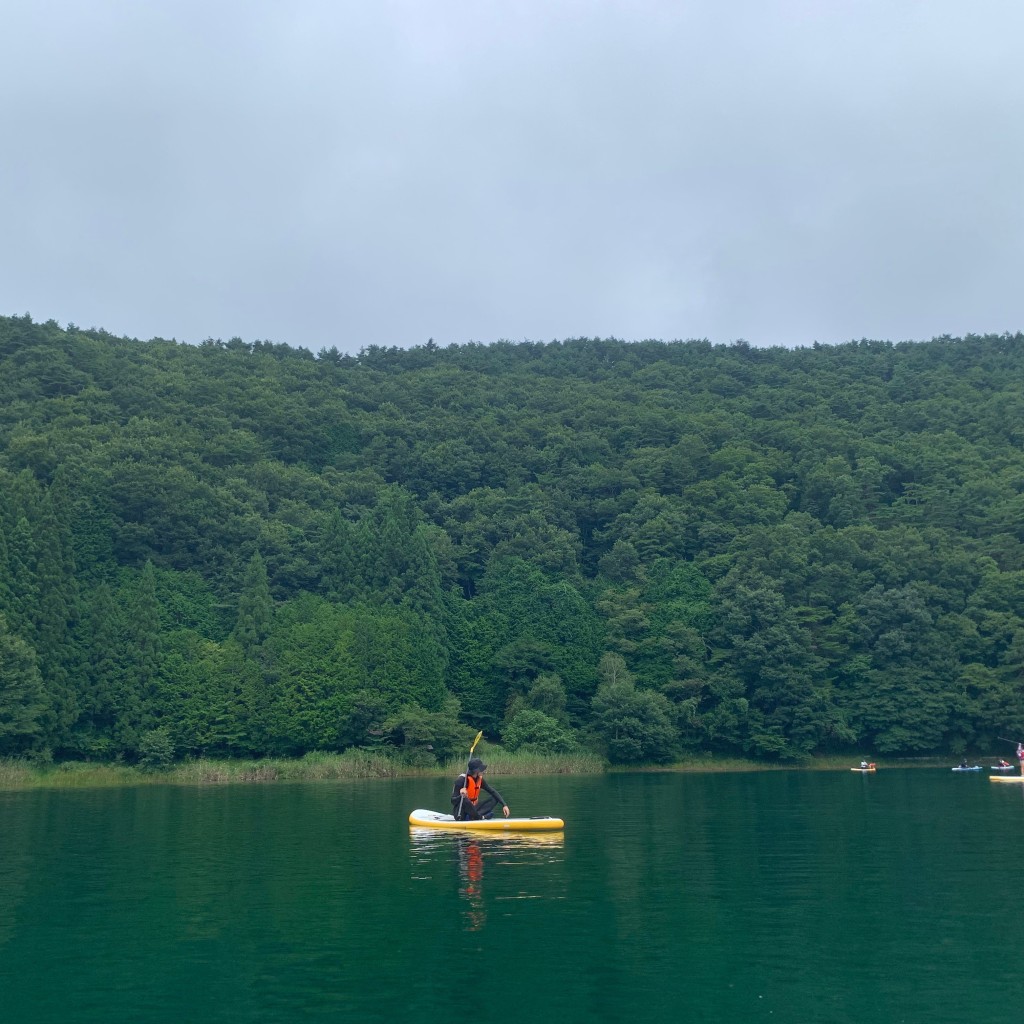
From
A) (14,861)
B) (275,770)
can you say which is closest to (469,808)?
(14,861)

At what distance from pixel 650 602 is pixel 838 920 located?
194 feet

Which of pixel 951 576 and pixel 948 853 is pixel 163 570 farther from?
pixel 948 853

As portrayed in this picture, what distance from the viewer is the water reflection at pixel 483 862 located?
59.9 feet

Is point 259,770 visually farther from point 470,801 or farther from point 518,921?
point 518,921

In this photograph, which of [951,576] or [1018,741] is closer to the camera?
[1018,741]

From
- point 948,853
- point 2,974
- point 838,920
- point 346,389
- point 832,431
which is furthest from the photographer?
point 346,389

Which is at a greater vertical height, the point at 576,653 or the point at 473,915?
the point at 576,653

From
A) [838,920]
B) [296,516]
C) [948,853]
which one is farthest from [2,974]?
[296,516]

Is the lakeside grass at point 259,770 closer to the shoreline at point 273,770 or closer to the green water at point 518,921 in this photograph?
the shoreline at point 273,770

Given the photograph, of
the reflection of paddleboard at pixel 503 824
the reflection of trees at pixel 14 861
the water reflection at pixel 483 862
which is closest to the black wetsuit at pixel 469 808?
the reflection of paddleboard at pixel 503 824

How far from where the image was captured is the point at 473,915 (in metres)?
16.7

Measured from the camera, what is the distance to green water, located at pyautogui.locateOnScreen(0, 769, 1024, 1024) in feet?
40.0

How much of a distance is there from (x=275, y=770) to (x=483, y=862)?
108 ft

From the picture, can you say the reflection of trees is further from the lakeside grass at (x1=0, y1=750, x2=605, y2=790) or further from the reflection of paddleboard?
the lakeside grass at (x1=0, y1=750, x2=605, y2=790)
